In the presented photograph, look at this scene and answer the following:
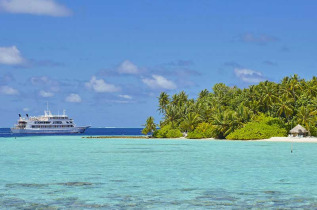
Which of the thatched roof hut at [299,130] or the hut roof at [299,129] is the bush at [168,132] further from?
the hut roof at [299,129]

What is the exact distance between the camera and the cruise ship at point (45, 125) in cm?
17700

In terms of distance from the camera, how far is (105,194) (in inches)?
939

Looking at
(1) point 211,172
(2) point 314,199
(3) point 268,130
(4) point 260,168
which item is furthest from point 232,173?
(3) point 268,130

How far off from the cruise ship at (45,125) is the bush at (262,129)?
3818 inches

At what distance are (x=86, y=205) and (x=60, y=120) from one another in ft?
530

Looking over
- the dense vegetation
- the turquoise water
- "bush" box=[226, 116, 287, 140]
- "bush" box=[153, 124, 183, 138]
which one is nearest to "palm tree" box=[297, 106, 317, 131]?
the dense vegetation

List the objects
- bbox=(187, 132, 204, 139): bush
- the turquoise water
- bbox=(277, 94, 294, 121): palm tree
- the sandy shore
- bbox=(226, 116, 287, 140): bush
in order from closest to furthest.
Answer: the turquoise water → the sandy shore → bbox=(277, 94, 294, 121): palm tree → bbox=(226, 116, 287, 140): bush → bbox=(187, 132, 204, 139): bush

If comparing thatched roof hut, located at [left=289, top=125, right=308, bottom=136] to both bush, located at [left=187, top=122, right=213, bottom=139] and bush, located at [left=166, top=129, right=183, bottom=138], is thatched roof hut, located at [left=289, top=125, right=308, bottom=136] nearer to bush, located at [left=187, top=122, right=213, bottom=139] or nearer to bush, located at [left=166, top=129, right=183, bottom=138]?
bush, located at [left=187, top=122, right=213, bottom=139]

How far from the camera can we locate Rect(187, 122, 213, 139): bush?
4267 inches

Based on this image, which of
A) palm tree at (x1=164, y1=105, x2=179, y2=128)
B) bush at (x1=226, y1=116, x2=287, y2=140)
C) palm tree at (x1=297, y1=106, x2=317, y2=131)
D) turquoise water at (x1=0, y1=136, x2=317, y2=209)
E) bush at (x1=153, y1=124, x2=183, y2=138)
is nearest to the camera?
turquoise water at (x1=0, y1=136, x2=317, y2=209)

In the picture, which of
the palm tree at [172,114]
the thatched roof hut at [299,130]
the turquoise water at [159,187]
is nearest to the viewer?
the turquoise water at [159,187]

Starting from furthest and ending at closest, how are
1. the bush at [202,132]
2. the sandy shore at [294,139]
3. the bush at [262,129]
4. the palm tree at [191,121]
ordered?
1. the palm tree at [191,121]
2. the bush at [202,132]
3. the bush at [262,129]
4. the sandy shore at [294,139]

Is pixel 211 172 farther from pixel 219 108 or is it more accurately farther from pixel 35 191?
pixel 219 108

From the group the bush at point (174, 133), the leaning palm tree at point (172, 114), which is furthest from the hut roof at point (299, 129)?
the leaning palm tree at point (172, 114)
